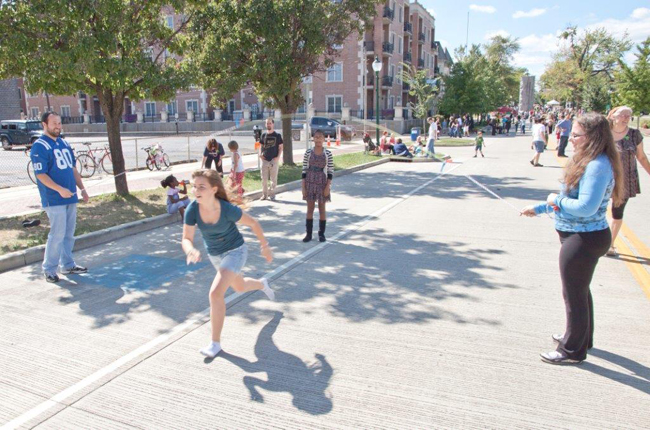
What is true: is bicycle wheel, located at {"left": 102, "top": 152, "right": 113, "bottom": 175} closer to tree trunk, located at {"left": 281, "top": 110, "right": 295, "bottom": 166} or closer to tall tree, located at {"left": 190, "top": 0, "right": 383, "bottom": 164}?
tall tree, located at {"left": 190, "top": 0, "right": 383, "bottom": 164}

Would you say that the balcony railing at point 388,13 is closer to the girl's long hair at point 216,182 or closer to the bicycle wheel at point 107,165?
the bicycle wheel at point 107,165

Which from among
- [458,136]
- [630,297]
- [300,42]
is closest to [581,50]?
[458,136]

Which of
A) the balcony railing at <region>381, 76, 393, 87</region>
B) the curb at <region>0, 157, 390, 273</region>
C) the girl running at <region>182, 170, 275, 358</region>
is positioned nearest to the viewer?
the girl running at <region>182, 170, 275, 358</region>

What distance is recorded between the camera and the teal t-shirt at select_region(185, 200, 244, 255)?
4055 millimetres

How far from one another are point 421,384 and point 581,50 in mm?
82748

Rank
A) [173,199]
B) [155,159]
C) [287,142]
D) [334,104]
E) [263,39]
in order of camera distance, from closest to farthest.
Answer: [173,199] → [263,39] → [155,159] → [287,142] → [334,104]

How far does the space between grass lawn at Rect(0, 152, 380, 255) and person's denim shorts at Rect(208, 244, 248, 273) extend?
4.25m

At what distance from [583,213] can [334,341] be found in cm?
223

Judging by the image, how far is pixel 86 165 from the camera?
16016 millimetres

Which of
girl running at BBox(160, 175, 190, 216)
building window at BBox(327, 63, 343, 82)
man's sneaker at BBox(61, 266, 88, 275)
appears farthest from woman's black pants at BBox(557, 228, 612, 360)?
building window at BBox(327, 63, 343, 82)

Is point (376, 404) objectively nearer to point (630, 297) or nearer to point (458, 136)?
point (630, 297)

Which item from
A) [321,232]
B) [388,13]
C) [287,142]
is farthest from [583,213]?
[388,13]

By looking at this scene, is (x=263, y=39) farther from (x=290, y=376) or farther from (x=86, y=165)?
(x=290, y=376)

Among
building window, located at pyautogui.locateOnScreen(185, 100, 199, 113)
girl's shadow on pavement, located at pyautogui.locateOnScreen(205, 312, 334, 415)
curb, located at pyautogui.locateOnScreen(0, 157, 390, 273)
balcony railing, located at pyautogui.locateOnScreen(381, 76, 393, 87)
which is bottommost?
girl's shadow on pavement, located at pyautogui.locateOnScreen(205, 312, 334, 415)
